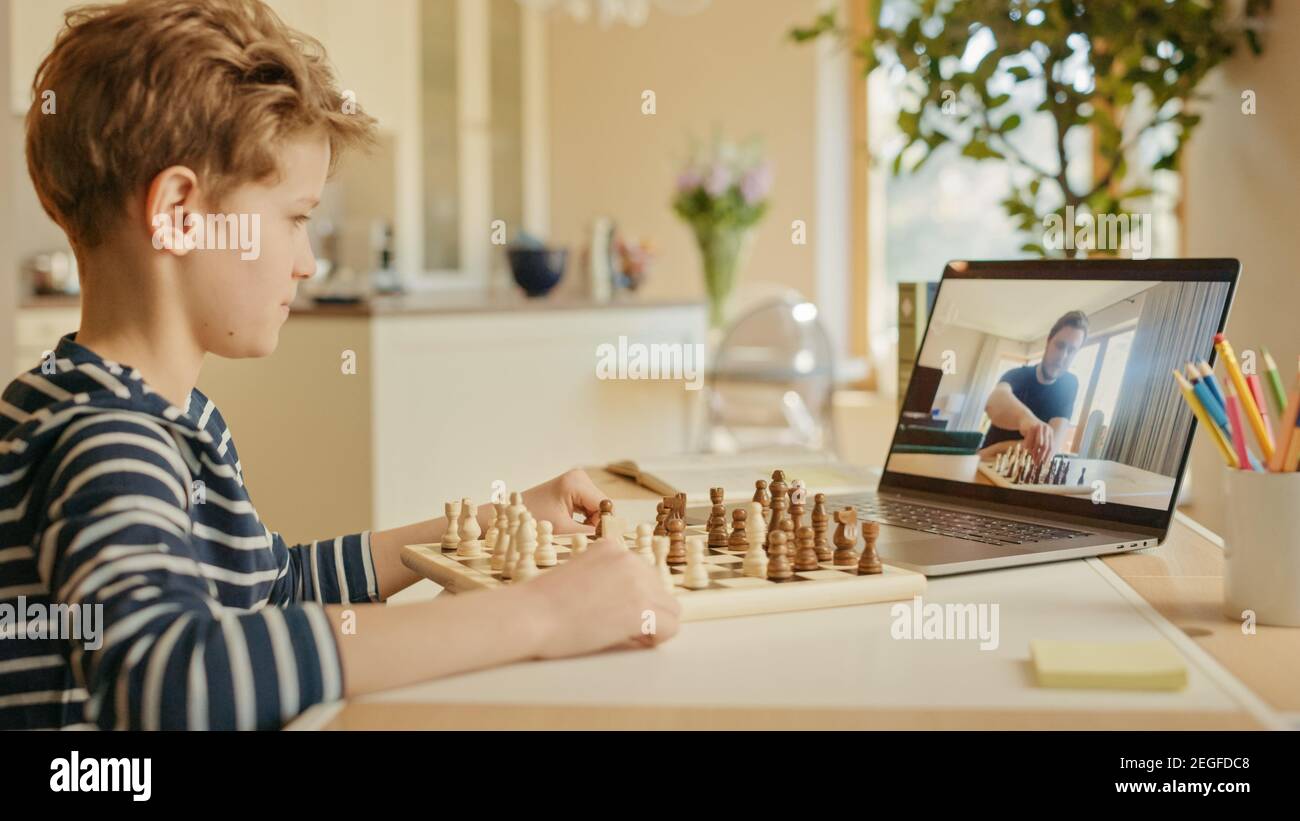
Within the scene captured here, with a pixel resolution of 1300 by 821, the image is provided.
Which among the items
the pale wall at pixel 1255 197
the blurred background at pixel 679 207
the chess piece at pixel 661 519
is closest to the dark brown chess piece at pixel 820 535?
the chess piece at pixel 661 519

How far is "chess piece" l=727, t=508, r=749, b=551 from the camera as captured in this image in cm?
105

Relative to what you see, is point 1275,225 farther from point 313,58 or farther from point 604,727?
point 604,727

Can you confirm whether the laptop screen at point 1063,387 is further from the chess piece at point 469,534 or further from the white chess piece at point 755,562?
the chess piece at point 469,534

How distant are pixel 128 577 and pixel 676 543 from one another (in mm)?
403

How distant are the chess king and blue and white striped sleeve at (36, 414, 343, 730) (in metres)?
0.69

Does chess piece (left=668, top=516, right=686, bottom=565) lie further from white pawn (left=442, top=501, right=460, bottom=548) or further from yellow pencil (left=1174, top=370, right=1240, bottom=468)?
yellow pencil (left=1174, top=370, right=1240, bottom=468)

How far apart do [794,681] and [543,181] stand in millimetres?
4867

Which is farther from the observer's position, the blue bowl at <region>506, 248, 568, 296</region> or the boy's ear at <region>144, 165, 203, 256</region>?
the blue bowl at <region>506, 248, 568, 296</region>

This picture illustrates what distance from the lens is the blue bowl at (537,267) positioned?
155 inches

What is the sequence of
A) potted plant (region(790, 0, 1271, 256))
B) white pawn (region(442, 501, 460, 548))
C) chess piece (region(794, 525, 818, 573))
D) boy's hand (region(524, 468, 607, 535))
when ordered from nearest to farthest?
chess piece (region(794, 525, 818, 573)) → white pawn (region(442, 501, 460, 548)) → boy's hand (region(524, 468, 607, 535)) → potted plant (region(790, 0, 1271, 256))

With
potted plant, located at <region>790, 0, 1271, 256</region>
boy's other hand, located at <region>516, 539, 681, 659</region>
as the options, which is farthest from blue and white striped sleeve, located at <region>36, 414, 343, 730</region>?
potted plant, located at <region>790, 0, 1271, 256</region>

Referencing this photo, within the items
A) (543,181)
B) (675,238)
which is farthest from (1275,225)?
(543,181)

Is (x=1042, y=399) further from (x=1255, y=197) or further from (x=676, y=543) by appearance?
A: (x=1255, y=197)

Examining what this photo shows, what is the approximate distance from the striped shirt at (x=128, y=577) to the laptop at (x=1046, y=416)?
1.53 ft
